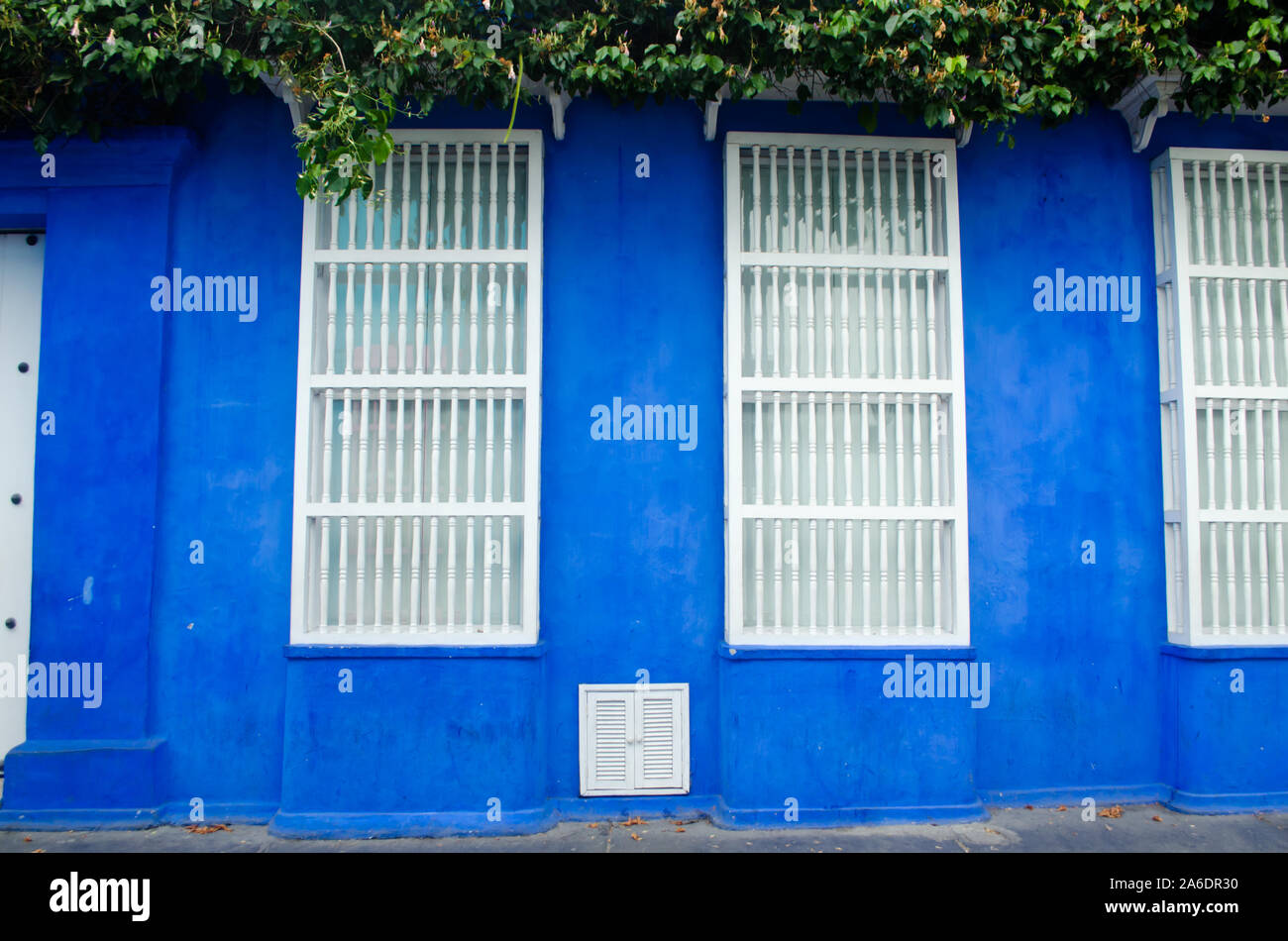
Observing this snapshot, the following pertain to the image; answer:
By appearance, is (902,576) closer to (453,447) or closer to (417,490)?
(453,447)

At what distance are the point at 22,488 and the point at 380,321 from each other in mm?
2492

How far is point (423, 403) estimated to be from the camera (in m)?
5.11

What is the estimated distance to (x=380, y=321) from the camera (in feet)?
16.8

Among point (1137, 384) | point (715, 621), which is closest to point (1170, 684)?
point (1137, 384)

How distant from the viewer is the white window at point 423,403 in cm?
499

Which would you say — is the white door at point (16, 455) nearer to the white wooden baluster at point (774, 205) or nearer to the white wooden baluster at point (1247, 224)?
the white wooden baluster at point (774, 205)

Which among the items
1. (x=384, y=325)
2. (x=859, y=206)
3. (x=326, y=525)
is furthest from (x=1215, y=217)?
(x=326, y=525)

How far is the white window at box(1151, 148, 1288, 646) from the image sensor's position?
17.2 ft

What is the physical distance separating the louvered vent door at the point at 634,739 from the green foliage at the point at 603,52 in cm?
322

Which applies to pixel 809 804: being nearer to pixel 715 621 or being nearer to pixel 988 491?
pixel 715 621

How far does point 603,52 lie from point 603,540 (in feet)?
8.95
